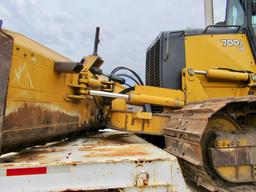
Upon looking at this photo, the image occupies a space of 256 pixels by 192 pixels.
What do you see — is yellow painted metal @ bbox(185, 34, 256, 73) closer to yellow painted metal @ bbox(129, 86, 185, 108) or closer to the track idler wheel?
yellow painted metal @ bbox(129, 86, 185, 108)

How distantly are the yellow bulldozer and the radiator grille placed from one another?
0.01m

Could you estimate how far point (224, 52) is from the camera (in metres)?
3.70

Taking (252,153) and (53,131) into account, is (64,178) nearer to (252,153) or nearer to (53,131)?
(53,131)

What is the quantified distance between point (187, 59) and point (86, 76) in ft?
4.81

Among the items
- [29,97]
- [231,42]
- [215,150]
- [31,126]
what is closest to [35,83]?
[29,97]

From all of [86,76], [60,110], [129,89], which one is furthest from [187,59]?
[60,110]

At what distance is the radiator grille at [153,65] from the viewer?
402cm

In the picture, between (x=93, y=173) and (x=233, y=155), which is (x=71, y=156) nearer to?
(x=93, y=173)

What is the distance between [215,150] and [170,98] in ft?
3.51

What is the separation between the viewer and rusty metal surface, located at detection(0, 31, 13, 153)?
181 cm

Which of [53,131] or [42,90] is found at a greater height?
[42,90]

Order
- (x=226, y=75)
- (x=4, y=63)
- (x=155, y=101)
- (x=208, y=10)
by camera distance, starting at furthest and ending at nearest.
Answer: (x=208, y=10)
(x=226, y=75)
(x=155, y=101)
(x=4, y=63)

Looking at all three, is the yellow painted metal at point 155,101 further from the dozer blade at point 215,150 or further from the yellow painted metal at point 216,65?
the dozer blade at point 215,150

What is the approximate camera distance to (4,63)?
1832mm
